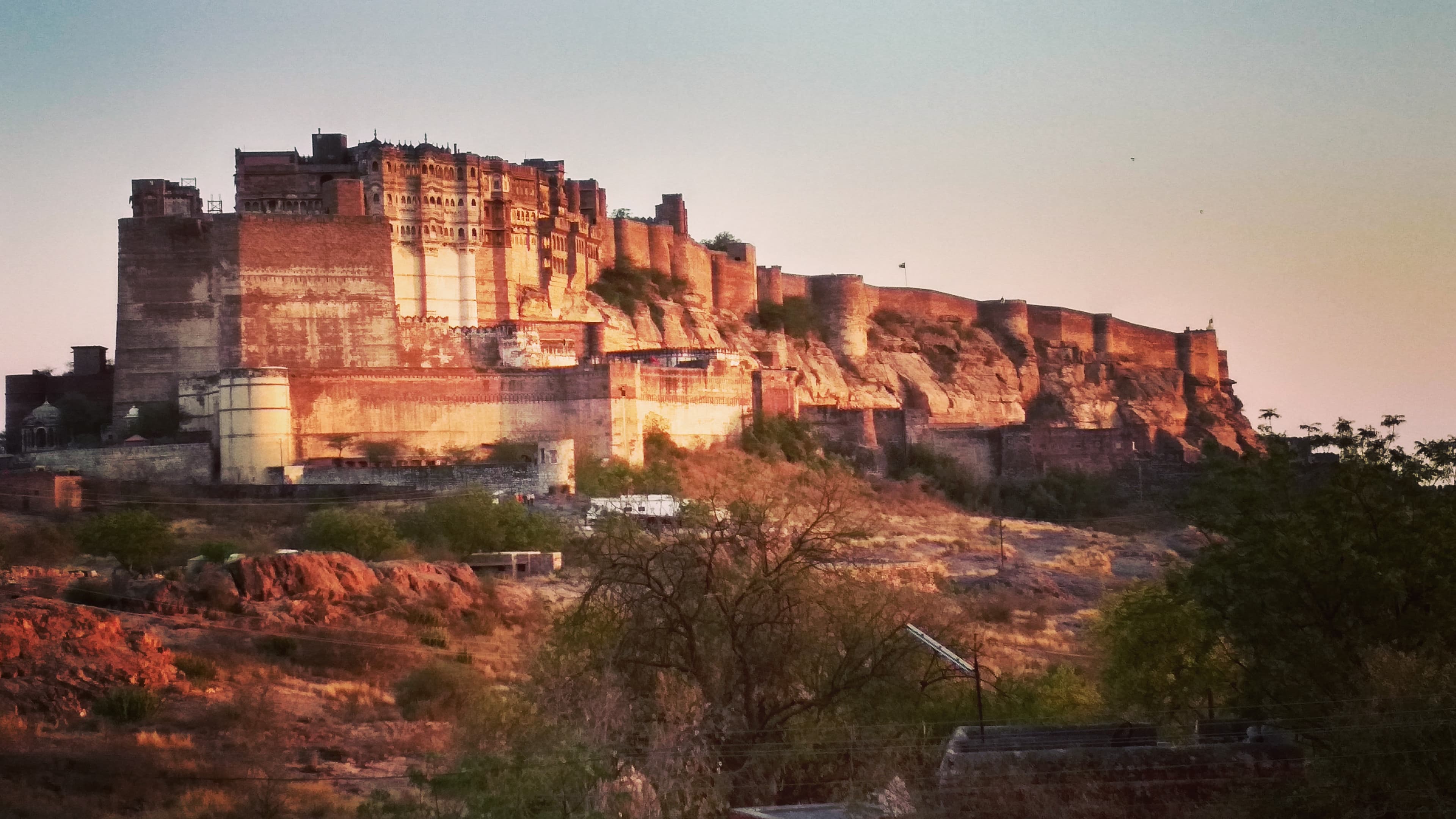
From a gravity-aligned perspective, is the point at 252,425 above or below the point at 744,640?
above

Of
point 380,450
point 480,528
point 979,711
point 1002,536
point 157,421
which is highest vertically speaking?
point 157,421

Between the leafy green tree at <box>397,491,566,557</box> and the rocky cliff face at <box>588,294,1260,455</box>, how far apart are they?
1876 cm

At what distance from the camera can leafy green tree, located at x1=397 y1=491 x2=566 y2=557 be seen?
32000 millimetres

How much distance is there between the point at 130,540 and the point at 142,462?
306 inches

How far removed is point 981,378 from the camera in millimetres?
65000

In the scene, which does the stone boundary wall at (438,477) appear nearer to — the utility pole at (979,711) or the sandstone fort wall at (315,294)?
the sandstone fort wall at (315,294)

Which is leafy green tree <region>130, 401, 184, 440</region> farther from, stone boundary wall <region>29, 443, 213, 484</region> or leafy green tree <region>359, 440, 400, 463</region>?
leafy green tree <region>359, 440, 400, 463</region>

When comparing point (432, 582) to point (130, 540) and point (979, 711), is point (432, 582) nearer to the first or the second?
point (130, 540)

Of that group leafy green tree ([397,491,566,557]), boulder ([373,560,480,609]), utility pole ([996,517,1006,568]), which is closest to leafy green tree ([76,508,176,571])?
boulder ([373,560,480,609])

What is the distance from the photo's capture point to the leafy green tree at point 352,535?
30.6 meters

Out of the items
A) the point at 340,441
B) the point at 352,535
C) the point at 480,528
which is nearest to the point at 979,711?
the point at 352,535

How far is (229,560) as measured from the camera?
26.4 metres

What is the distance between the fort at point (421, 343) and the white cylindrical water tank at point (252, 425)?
0.14 feet

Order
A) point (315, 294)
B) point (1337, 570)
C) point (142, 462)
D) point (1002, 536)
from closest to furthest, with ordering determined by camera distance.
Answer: point (1337, 570), point (142, 462), point (315, 294), point (1002, 536)
